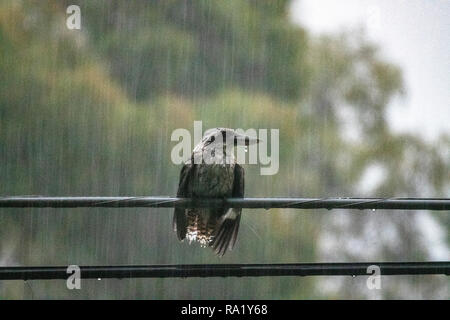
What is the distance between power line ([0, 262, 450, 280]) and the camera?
14.1 feet

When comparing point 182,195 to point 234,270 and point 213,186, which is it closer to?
point 213,186

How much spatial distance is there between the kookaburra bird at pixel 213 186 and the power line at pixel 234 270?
2041mm

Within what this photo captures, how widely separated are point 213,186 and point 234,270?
2091mm

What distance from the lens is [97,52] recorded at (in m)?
19.1

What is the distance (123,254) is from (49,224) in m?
1.48

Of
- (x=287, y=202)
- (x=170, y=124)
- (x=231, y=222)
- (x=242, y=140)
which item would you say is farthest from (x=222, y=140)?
(x=170, y=124)

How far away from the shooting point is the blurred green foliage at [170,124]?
14117 mm

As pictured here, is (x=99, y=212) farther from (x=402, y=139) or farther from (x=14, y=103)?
(x=402, y=139)

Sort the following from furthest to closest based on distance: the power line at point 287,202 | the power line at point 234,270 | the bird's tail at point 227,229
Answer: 1. the bird's tail at point 227,229
2. the power line at point 287,202
3. the power line at point 234,270

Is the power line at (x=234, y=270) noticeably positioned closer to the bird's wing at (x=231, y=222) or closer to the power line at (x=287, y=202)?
the power line at (x=287, y=202)

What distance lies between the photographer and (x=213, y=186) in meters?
6.54

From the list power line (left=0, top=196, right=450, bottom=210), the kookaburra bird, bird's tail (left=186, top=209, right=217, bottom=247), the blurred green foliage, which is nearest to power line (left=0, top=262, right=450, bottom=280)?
power line (left=0, top=196, right=450, bottom=210)

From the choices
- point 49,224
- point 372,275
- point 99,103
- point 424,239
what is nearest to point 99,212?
point 49,224

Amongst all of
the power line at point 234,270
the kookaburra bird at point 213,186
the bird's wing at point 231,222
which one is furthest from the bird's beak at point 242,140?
the power line at point 234,270
